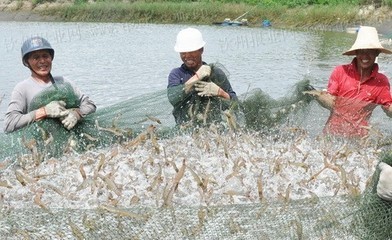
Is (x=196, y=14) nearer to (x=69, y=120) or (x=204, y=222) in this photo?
(x=69, y=120)

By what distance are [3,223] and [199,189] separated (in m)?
1.13

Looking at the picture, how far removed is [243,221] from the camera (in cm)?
344

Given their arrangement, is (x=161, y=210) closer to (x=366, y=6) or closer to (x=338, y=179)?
(x=338, y=179)

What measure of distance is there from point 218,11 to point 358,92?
38043mm

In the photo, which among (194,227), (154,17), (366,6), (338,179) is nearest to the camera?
(194,227)

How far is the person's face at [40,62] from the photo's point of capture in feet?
17.4

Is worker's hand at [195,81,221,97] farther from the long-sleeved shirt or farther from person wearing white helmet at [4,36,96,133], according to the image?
person wearing white helmet at [4,36,96,133]

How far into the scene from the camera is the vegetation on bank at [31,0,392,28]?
37.3m

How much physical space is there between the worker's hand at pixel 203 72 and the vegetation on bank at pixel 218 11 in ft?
105

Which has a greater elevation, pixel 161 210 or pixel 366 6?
pixel 161 210

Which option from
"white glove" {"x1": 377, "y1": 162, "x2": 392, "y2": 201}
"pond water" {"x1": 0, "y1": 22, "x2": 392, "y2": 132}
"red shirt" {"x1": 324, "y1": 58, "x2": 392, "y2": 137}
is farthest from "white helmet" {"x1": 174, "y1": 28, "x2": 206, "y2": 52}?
"pond water" {"x1": 0, "y1": 22, "x2": 392, "y2": 132}

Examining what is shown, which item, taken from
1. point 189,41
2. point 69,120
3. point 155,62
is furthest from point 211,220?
point 155,62

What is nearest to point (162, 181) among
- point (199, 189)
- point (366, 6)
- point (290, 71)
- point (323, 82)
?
point (199, 189)

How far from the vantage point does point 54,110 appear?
5059 millimetres
